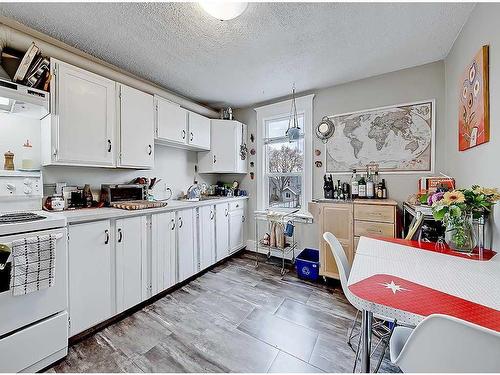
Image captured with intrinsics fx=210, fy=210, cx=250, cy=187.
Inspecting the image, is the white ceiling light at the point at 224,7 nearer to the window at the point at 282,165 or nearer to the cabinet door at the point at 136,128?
the cabinet door at the point at 136,128

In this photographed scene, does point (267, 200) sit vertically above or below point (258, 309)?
above

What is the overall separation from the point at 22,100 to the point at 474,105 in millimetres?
3298

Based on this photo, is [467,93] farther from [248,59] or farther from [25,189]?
[25,189]

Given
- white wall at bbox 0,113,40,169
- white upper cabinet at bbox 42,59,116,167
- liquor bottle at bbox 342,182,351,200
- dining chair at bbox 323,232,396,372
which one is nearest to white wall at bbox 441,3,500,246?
dining chair at bbox 323,232,396,372

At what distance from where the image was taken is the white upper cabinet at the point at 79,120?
69.1 inches

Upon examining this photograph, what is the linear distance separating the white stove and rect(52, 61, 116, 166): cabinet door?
47 cm

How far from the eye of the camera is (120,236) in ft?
6.22

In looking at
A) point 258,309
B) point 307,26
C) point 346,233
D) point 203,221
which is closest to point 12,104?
point 203,221

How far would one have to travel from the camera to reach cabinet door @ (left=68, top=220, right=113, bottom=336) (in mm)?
1604

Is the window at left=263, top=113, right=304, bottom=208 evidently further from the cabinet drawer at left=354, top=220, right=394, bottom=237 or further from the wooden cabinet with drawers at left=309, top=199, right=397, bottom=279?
the cabinet drawer at left=354, top=220, right=394, bottom=237

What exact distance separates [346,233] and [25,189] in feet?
10.1

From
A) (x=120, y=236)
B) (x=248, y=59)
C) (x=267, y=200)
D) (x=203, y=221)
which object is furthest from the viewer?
(x=267, y=200)

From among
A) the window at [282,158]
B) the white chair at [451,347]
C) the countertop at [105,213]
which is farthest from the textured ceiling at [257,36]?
the white chair at [451,347]

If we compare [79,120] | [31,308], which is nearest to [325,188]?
[79,120]
